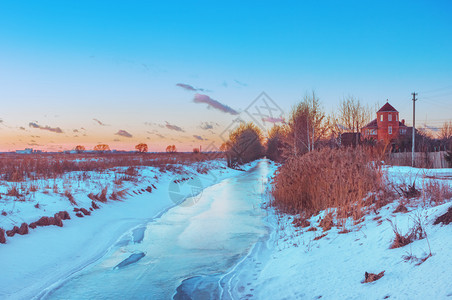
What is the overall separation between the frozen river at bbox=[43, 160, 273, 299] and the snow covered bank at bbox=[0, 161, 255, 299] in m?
0.38

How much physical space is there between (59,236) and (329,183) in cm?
708

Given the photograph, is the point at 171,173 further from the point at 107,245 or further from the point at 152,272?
the point at 152,272

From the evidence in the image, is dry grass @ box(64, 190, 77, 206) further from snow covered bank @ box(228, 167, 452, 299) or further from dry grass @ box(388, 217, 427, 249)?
dry grass @ box(388, 217, 427, 249)

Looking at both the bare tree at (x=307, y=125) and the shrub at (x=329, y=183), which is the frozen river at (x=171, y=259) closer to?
the shrub at (x=329, y=183)

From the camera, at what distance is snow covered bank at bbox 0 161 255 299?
5.23 meters

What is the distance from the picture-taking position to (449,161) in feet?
73.9

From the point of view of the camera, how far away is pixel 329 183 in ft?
27.6

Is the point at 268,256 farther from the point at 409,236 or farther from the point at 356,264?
the point at 409,236

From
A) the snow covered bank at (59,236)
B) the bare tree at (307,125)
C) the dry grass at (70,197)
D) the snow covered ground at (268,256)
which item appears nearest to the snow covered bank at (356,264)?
the snow covered ground at (268,256)

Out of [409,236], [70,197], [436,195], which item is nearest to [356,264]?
→ [409,236]

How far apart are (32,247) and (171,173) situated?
56.2ft

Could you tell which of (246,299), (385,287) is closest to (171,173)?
(246,299)

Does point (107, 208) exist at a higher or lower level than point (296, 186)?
lower

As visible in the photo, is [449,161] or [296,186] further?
[449,161]
